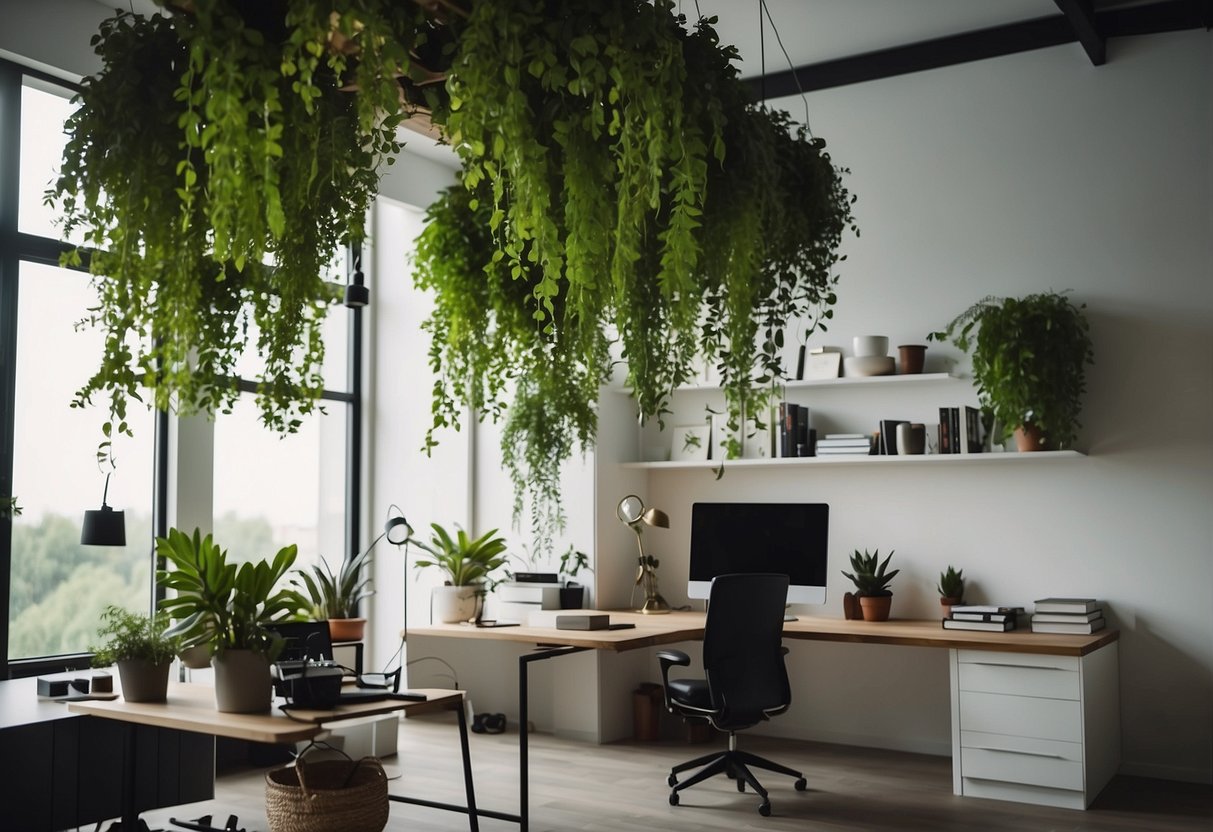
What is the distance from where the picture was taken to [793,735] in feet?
20.4

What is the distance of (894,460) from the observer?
576 cm

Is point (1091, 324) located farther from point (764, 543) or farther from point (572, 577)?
point (572, 577)

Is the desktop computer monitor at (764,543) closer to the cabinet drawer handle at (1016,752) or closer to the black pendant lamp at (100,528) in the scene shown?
the cabinet drawer handle at (1016,752)

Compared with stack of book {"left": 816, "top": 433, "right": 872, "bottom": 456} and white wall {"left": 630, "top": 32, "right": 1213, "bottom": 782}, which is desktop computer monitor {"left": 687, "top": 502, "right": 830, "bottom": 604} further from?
white wall {"left": 630, "top": 32, "right": 1213, "bottom": 782}

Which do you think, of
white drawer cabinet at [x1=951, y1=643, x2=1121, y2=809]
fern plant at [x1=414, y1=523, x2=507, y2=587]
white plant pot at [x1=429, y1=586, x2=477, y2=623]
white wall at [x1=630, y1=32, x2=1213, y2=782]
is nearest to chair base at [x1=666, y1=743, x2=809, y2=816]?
white drawer cabinet at [x1=951, y1=643, x2=1121, y2=809]

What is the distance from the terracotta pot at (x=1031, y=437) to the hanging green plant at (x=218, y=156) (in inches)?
147

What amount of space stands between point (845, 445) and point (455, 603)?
7.44 feet

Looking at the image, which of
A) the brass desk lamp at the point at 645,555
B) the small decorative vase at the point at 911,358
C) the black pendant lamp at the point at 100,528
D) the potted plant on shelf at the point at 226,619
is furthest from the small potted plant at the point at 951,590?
the black pendant lamp at the point at 100,528

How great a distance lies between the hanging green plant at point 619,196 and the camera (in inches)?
87.0

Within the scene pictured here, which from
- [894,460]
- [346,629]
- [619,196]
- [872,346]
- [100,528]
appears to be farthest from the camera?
[346,629]

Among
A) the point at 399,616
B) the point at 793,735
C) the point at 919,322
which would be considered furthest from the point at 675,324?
the point at 399,616

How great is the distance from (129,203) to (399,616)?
5106mm

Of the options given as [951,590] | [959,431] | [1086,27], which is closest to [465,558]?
[951,590]

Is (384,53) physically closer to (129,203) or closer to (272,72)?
(272,72)
